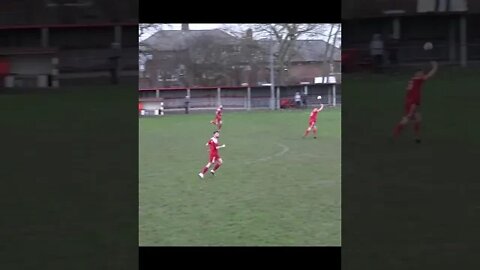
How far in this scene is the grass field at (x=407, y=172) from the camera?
297 cm

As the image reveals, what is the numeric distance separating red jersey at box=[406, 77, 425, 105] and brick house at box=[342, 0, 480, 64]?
26 centimetres

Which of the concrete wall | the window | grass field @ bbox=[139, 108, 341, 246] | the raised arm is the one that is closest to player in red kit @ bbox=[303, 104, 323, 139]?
grass field @ bbox=[139, 108, 341, 246]

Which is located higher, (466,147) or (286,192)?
(466,147)

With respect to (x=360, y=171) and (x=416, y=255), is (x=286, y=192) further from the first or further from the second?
(x=416, y=255)

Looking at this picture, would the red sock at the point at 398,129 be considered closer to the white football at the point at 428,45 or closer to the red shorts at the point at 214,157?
the white football at the point at 428,45

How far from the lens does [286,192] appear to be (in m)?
5.13

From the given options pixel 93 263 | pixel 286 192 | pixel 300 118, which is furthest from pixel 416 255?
pixel 300 118

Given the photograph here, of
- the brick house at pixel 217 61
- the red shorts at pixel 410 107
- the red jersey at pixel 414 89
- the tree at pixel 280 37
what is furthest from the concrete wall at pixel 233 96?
the red jersey at pixel 414 89

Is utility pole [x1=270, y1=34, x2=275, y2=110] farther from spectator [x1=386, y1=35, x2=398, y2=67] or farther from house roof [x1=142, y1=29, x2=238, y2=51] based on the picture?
spectator [x1=386, y1=35, x2=398, y2=67]

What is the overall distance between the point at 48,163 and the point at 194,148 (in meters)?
3.89

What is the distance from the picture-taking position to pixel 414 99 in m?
3.75

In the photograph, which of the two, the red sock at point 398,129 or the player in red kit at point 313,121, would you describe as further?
the player in red kit at point 313,121

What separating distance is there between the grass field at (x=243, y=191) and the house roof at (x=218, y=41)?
5.34 feet

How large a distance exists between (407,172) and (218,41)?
801 centimetres
